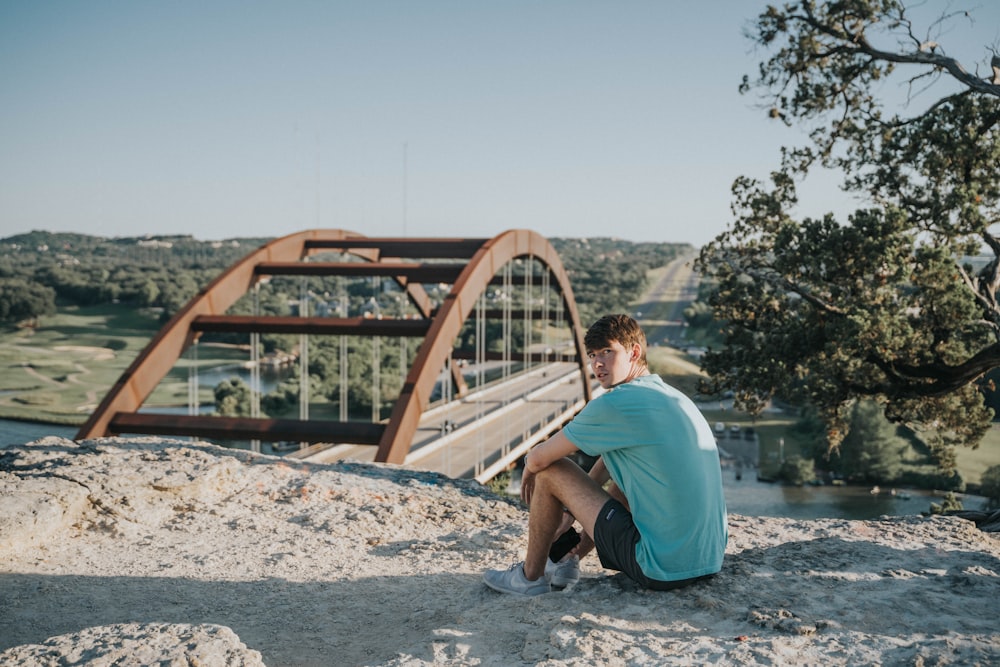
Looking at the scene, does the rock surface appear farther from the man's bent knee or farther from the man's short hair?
the man's short hair

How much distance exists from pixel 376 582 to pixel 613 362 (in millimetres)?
1834

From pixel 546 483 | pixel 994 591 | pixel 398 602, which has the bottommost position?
pixel 398 602

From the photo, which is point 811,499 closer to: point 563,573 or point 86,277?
point 563,573

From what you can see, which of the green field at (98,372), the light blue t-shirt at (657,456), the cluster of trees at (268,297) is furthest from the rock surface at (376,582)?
the green field at (98,372)

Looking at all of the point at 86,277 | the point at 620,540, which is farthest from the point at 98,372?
the point at 620,540

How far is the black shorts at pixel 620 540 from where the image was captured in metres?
2.81

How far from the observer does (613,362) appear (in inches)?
111

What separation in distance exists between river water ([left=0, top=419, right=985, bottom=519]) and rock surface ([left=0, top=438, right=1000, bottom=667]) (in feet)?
78.5

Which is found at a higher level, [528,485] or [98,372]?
[528,485]

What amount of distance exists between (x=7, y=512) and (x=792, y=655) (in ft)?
13.3

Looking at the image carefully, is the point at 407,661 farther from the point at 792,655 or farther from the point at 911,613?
the point at 911,613

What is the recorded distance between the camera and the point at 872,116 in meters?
10.1

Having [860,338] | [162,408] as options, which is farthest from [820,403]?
[162,408]

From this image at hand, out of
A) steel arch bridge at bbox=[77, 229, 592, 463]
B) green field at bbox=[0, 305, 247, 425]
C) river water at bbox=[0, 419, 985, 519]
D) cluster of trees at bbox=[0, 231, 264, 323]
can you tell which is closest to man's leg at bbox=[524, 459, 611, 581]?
steel arch bridge at bbox=[77, 229, 592, 463]
